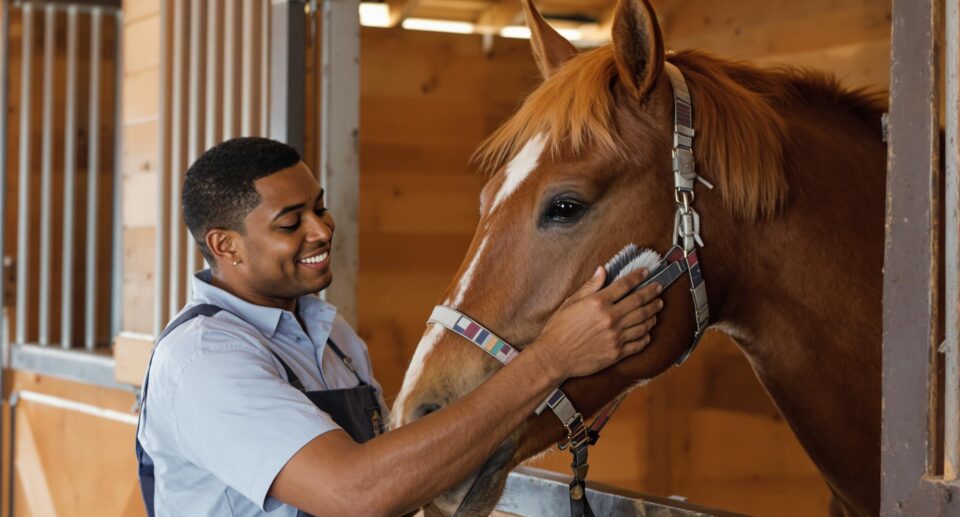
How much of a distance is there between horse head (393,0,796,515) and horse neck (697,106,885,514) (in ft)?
0.19

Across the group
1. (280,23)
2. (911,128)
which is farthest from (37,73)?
(911,128)

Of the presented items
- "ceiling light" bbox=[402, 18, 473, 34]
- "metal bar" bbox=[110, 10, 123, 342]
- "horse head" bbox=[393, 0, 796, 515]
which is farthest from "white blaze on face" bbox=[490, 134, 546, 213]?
"ceiling light" bbox=[402, 18, 473, 34]

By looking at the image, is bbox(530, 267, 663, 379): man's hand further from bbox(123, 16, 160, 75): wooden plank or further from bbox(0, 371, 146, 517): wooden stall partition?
bbox(0, 371, 146, 517): wooden stall partition

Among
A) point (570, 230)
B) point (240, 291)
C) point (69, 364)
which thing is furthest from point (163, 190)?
point (570, 230)

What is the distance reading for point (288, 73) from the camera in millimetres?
2559

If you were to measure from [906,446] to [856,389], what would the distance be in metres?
0.44

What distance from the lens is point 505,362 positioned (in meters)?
1.41

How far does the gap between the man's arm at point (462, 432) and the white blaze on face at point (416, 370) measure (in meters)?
0.08

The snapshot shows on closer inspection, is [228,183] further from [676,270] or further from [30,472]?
[30,472]

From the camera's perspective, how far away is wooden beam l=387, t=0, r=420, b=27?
172 inches

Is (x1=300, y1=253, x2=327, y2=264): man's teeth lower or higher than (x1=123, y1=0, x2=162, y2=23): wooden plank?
lower

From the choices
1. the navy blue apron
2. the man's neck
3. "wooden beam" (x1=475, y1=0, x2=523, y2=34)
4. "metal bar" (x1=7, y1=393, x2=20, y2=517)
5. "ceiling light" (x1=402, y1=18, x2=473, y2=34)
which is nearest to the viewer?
A: the navy blue apron

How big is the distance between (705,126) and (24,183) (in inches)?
143

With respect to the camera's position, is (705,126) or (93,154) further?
(93,154)
